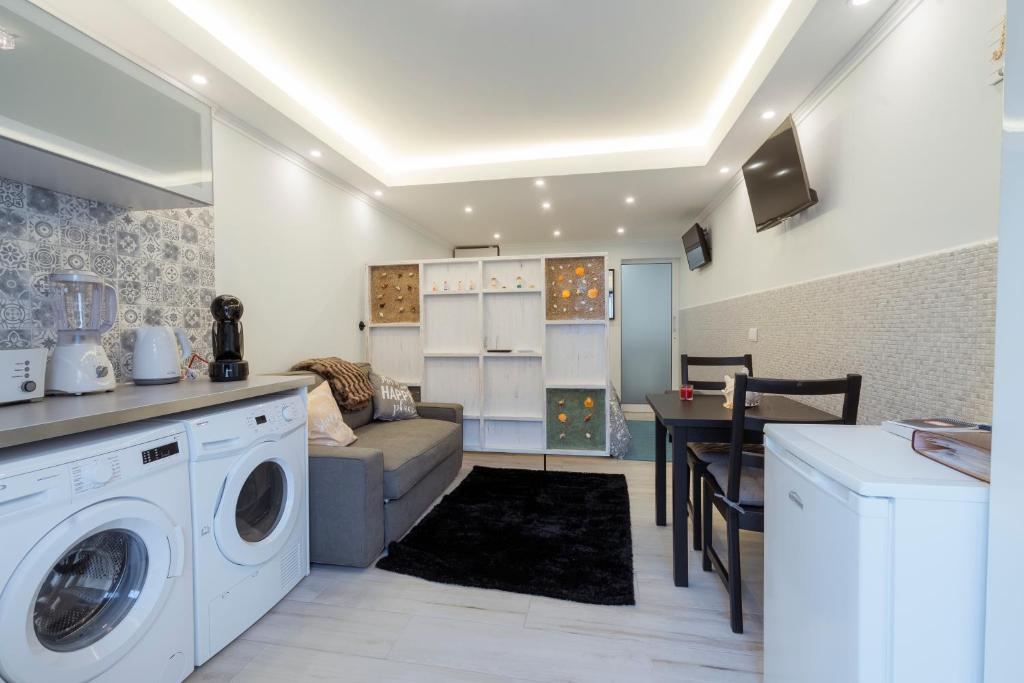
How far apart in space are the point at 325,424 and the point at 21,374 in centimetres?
118

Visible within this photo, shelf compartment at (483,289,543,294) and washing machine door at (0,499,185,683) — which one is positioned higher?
shelf compartment at (483,289,543,294)

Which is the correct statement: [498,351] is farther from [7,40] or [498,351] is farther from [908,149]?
[7,40]

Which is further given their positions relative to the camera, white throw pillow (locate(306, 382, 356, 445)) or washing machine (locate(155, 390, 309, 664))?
white throw pillow (locate(306, 382, 356, 445))

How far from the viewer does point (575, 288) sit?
12.2ft

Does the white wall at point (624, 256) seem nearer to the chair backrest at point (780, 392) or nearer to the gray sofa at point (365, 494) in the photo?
the gray sofa at point (365, 494)

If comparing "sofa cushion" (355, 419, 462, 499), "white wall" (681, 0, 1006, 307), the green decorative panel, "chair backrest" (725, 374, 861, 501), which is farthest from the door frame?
"chair backrest" (725, 374, 861, 501)

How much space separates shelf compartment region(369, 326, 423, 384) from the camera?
13.2 feet

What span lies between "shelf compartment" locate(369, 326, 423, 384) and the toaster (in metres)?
2.70

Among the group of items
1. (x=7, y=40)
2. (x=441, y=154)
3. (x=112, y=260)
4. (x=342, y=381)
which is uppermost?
(x=441, y=154)

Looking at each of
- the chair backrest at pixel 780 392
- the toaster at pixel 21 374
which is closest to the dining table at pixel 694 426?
the chair backrest at pixel 780 392

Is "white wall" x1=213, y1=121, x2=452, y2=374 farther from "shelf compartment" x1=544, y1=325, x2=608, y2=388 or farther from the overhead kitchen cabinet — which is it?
"shelf compartment" x1=544, y1=325, x2=608, y2=388

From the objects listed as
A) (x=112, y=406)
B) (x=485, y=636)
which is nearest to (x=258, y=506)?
Answer: (x=112, y=406)

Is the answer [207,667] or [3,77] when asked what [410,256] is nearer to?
[3,77]

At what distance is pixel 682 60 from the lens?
2461mm
